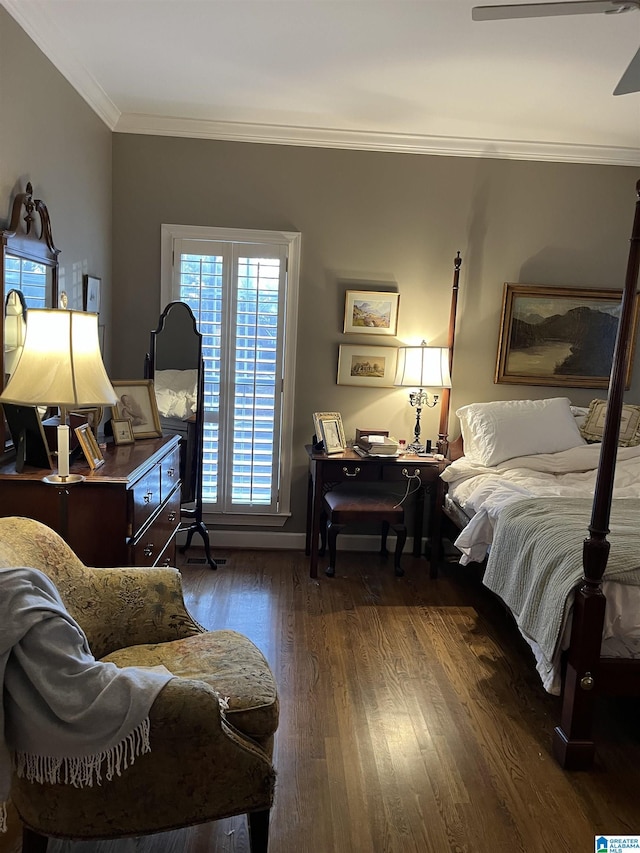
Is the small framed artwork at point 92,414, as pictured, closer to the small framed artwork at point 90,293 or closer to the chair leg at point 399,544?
the small framed artwork at point 90,293

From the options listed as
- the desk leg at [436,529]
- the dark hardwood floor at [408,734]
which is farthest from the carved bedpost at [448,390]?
the dark hardwood floor at [408,734]

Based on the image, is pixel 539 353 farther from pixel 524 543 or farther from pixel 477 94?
pixel 524 543

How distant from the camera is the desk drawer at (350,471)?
3.95 m

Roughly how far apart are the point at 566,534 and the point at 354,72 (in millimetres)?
2393

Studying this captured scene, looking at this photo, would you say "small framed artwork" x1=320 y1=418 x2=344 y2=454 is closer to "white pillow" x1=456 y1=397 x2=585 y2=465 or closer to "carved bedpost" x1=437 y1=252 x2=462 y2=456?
"carved bedpost" x1=437 y1=252 x2=462 y2=456

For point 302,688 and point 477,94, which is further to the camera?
point 477,94

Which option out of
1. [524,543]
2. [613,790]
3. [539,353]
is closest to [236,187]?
[539,353]

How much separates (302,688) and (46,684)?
1554mm

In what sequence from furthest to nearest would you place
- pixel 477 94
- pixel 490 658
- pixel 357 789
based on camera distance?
1. pixel 477 94
2. pixel 490 658
3. pixel 357 789

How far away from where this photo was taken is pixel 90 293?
3637 mm

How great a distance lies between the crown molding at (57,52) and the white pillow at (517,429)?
2.85 m

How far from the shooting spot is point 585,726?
89.0 inches

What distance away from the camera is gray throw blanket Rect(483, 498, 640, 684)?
2320 millimetres
